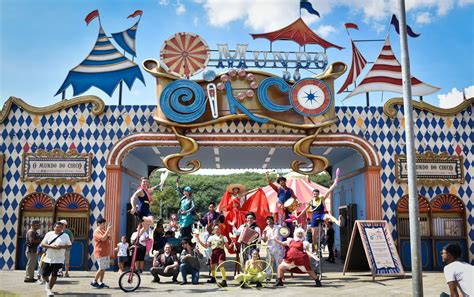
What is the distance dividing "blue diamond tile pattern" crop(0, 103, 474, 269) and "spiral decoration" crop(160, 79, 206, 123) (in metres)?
0.55

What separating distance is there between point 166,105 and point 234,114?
2101 millimetres

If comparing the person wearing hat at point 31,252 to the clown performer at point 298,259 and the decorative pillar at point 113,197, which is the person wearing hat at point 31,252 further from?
the clown performer at point 298,259

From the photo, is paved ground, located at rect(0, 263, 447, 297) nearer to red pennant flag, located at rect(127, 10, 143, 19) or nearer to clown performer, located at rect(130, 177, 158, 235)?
clown performer, located at rect(130, 177, 158, 235)

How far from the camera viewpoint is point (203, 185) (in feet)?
224

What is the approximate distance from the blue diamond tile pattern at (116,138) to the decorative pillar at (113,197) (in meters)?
0.20

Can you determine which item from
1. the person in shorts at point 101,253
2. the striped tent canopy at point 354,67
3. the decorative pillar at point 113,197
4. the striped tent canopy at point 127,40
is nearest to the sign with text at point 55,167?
the decorative pillar at point 113,197

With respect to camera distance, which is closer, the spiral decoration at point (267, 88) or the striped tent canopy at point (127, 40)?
the spiral decoration at point (267, 88)

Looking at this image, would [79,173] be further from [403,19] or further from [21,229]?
[403,19]

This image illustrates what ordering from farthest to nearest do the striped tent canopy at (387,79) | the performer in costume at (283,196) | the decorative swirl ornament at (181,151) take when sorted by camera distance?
the striped tent canopy at (387,79) < the decorative swirl ornament at (181,151) < the performer in costume at (283,196)

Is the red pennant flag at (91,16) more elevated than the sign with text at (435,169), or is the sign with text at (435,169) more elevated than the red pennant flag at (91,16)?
the red pennant flag at (91,16)

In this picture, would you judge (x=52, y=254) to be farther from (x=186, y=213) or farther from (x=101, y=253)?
(x=186, y=213)

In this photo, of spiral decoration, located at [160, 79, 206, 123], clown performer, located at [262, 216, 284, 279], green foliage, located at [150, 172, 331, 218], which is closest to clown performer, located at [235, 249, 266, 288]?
clown performer, located at [262, 216, 284, 279]

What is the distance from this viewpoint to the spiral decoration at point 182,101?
13.3 m

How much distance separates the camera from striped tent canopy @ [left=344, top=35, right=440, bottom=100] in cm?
1448
